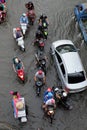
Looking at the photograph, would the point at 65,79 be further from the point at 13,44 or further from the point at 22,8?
the point at 22,8

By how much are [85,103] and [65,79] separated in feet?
6.36

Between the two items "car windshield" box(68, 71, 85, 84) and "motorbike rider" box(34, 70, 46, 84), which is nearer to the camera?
"car windshield" box(68, 71, 85, 84)

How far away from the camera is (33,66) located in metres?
22.5

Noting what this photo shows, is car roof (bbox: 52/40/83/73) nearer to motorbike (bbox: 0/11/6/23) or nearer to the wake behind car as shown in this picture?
the wake behind car

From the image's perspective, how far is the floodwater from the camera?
64.0 feet

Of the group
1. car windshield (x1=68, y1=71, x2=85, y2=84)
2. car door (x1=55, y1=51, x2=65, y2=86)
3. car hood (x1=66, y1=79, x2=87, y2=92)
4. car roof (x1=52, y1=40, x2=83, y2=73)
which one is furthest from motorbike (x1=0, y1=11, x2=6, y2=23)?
car hood (x1=66, y1=79, x2=87, y2=92)

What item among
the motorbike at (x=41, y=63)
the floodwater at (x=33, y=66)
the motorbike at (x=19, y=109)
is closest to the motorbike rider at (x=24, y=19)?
the floodwater at (x=33, y=66)

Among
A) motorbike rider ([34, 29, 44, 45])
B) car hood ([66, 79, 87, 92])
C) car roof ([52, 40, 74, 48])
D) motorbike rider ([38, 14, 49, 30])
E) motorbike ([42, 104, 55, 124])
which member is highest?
motorbike rider ([38, 14, 49, 30])

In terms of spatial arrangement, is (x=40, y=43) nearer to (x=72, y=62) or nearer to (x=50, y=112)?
(x=72, y=62)

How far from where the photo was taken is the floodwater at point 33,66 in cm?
1950

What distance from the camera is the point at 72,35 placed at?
24.8 m

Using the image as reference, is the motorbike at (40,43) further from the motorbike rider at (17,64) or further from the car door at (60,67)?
the motorbike rider at (17,64)

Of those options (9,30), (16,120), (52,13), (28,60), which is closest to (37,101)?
(16,120)

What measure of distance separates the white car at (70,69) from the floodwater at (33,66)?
0.84 m
